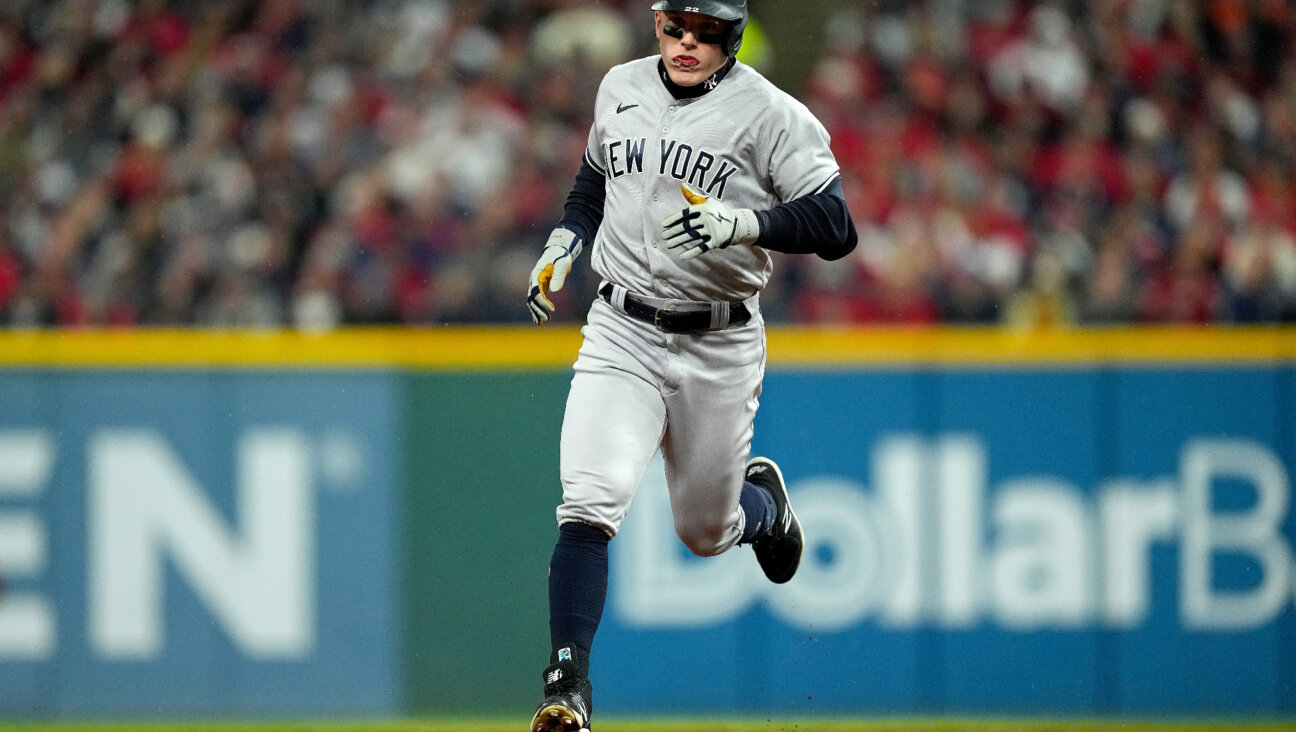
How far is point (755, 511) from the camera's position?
17.6 ft

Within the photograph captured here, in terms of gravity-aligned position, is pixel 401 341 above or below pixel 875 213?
below

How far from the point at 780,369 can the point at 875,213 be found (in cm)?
196

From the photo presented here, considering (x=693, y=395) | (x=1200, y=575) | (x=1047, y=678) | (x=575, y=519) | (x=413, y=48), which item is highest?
(x=413, y=48)

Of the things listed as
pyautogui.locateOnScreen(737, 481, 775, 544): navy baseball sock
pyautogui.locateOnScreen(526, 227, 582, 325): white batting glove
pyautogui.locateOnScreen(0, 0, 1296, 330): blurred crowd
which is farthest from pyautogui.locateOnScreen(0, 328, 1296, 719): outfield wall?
pyautogui.locateOnScreen(526, 227, 582, 325): white batting glove

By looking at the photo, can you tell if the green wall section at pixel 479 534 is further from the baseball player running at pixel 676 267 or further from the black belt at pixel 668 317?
the black belt at pixel 668 317

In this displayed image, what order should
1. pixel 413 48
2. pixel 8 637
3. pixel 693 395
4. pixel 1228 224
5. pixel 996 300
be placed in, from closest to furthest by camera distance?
1. pixel 693 395
2. pixel 8 637
3. pixel 996 300
4. pixel 1228 224
5. pixel 413 48

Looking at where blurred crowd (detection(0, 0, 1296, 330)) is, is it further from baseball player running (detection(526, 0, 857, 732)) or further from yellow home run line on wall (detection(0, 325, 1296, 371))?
baseball player running (detection(526, 0, 857, 732))

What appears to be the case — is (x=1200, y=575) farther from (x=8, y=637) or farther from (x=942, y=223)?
(x=8, y=637)

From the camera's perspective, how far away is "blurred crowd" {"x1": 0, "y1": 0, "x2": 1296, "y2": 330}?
8.60 meters

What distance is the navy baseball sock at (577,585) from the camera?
438 cm

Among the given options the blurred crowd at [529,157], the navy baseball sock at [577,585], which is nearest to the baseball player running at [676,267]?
the navy baseball sock at [577,585]

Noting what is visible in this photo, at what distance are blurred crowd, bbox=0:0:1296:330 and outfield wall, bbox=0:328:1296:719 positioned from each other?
2.26 feet

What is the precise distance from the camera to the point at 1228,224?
920 cm

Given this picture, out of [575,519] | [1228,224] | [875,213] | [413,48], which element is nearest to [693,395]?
[575,519]
